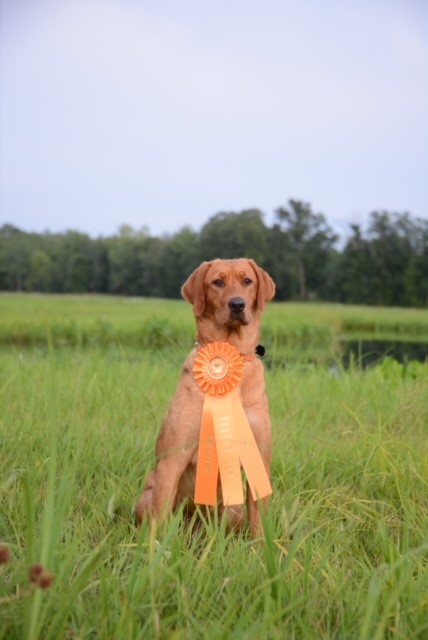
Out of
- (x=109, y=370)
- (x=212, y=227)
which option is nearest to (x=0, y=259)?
(x=212, y=227)

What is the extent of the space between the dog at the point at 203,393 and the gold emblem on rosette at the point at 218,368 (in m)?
0.06

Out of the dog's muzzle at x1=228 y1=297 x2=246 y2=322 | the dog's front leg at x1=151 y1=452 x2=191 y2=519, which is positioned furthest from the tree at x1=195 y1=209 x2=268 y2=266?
the dog's front leg at x1=151 y1=452 x2=191 y2=519

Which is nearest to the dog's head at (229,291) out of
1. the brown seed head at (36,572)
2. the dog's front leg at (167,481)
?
the dog's front leg at (167,481)

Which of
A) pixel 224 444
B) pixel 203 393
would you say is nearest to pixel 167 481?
pixel 224 444

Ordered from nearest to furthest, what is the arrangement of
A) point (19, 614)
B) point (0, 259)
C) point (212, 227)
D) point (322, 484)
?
point (19, 614), point (322, 484), point (212, 227), point (0, 259)

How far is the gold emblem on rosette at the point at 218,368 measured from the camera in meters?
2.80

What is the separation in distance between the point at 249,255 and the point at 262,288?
19087 millimetres

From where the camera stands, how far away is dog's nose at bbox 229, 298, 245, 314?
9.74 ft

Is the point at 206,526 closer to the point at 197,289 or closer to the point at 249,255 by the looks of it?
the point at 197,289

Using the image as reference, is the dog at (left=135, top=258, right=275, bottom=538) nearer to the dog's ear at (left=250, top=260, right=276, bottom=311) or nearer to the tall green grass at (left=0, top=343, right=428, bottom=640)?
the dog's ear at (left=250, top=260, right=276, bottom=311)

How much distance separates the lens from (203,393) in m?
2.85

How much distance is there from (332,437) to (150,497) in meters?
1.80

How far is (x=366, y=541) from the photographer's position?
274cm

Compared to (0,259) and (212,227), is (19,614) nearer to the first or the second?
(212,227)
